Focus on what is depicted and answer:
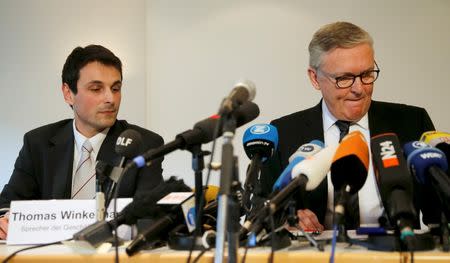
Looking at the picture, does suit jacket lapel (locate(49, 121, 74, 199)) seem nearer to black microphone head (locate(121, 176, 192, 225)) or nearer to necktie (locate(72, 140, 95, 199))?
necktie (locate(72, 140, 95, 199))

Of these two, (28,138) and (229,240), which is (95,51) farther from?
(229,240)

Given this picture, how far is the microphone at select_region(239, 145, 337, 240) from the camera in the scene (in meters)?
1.01

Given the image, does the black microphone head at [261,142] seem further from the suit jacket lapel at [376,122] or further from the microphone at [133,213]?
the suit jacket lapel at [376,122]

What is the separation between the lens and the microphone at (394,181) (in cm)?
94

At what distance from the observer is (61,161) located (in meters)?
2.25

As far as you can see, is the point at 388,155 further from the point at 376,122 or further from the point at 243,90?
the point at 376,122

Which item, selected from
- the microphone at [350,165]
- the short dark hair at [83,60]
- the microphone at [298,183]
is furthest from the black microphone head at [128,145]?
the short dark hair at [83,60]

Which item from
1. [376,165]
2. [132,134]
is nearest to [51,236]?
[132,134]

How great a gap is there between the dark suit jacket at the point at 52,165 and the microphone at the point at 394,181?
1186 millimetres

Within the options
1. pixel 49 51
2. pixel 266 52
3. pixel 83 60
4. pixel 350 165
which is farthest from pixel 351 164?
pixel 49 51

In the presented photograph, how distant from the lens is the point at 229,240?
0.93 metres

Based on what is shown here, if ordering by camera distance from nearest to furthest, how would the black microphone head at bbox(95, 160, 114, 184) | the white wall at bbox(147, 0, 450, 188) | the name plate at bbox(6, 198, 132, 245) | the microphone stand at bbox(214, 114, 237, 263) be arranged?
the microphone stand at bbox(214, 114, 237, 263) → the black microphone head at bbox(95, 160, 114, 184) → the name plate at bbox(6, 198, 132, 245) → the white wall at bbox(147, 0, 450, 188)

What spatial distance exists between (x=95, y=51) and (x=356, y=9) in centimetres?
179

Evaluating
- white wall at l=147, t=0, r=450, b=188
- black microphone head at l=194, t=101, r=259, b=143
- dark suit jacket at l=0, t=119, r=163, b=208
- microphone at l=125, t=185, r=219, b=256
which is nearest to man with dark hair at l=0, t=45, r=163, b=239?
dark suit jacket at l=0, t=119, r=163, b=208
